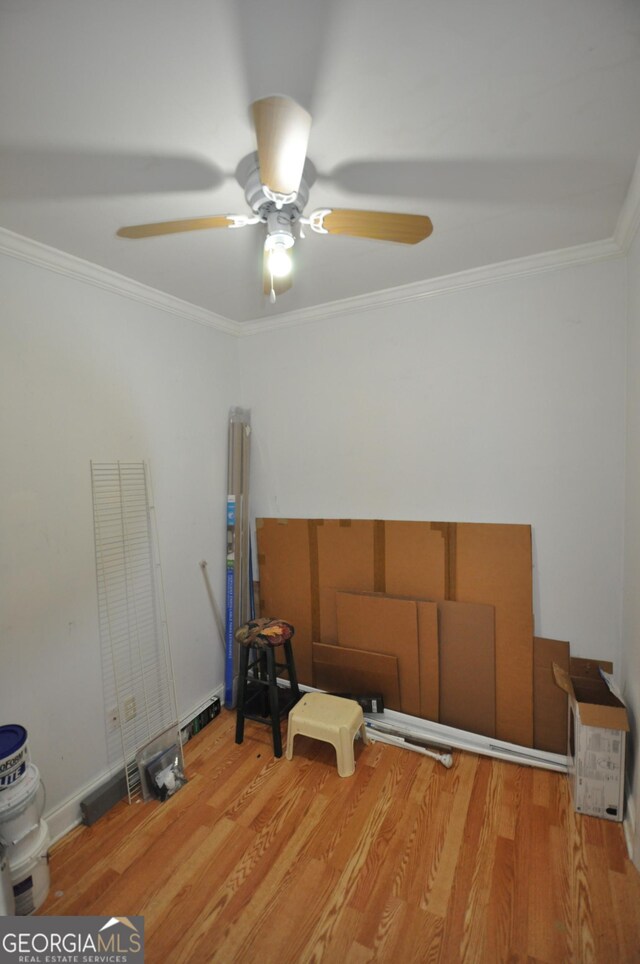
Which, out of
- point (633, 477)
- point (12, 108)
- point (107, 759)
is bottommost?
point (107, 759)

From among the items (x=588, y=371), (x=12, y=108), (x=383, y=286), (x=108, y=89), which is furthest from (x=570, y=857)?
(x=12, y=108)

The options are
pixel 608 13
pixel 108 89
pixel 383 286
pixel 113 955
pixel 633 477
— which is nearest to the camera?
pixel 608 13

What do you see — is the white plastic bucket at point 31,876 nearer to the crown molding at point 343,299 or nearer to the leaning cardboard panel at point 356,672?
the leaning cardboard panel at point 356,672

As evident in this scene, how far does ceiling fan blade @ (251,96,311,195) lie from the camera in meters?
0.81

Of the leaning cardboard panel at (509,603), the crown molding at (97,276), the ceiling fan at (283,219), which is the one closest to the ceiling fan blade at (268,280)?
the ceiling fan at (283,219)

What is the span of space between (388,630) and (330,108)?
229 cm

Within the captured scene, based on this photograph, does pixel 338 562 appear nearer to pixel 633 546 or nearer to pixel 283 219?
pixel 633 546

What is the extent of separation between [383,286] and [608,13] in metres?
1.48

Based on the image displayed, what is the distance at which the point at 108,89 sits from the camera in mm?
979

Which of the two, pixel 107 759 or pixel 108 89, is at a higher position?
pixel 108 89

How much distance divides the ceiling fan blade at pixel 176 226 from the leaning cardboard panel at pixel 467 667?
80.8 inches

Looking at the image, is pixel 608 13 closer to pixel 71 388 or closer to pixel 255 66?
pixel 255 66

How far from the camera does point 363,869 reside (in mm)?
1573

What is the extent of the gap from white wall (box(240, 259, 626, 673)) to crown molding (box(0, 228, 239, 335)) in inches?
19.1
